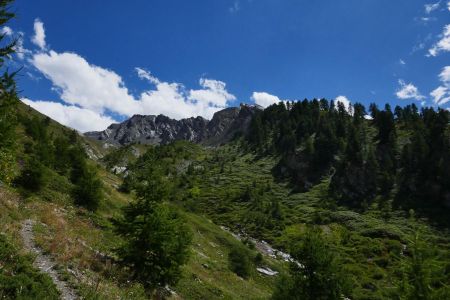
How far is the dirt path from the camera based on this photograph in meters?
13.8

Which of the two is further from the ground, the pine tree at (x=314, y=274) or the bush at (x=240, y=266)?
the pine tree at (x=314, y=274)

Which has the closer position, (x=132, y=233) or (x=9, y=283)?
(x=9, y=283)

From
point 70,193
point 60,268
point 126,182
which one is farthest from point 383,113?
point 60,268

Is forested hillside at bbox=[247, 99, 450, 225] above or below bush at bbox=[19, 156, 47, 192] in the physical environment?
above

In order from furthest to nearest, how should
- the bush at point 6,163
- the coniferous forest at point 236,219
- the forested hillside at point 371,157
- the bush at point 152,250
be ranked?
the forested hillside at point 371,157
the bush at point 152,250
the coniferous forest at point 236,219
the bush at point 6,163

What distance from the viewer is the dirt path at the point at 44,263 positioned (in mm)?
13828

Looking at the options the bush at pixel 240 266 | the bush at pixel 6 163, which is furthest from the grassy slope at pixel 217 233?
the bush at pixel 6 163

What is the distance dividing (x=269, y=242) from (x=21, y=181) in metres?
60.2

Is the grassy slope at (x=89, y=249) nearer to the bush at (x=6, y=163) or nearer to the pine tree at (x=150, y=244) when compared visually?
the pine tree at (x=150, y=244)

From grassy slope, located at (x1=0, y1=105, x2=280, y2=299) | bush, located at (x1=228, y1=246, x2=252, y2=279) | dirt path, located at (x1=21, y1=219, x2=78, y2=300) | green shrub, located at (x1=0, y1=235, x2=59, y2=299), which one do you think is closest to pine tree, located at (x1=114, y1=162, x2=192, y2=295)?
grassy slope, located at (x1=0, y1=105, x2=280, y2=299)

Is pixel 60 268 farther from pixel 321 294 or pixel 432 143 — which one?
pixel 432 143

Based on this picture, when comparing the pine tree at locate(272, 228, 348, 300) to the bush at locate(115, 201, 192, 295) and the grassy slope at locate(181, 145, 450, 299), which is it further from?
the grassy slope at locate(181, 145, 450, 299)

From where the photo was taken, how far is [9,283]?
37.8 feet

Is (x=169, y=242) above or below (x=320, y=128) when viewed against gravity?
below
